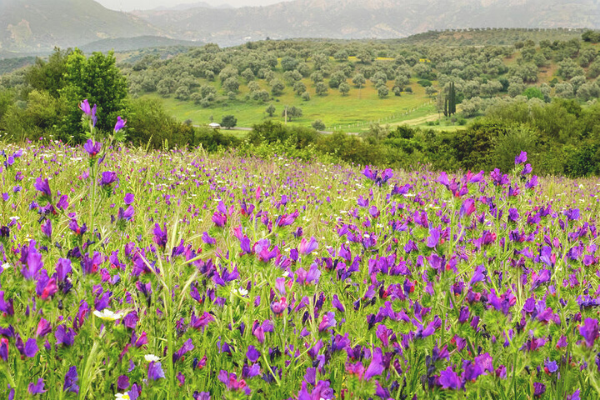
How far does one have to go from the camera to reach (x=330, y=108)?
135 meters

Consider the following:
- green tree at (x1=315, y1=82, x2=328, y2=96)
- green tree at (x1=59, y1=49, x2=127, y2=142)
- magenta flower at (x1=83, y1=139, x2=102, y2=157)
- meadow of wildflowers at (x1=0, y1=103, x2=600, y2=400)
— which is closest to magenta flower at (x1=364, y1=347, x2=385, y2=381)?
meadow of wildflowers at (x1=0, y1=103, x2=600, y2=400)

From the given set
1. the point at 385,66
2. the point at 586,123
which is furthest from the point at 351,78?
the point at 586,123

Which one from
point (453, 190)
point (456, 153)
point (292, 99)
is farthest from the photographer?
point (292, 99)

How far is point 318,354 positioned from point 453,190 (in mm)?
1204

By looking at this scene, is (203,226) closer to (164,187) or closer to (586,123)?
(164,187)

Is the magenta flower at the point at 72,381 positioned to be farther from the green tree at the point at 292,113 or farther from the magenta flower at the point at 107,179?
the green tree at the point at 292,113

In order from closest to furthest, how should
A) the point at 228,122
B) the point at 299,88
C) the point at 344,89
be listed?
the point at 228,122 < the point at 344,89 < the point at 299,88

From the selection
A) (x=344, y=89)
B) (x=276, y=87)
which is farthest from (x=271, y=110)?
(x=344, y=89)

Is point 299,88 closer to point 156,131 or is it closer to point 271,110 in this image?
point 271,110

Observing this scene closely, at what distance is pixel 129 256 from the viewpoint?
2193 millimetres

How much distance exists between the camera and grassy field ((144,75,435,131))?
120688 millimetres

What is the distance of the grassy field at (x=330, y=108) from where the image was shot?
396 feet

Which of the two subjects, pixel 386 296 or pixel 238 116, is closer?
pixel 386 296

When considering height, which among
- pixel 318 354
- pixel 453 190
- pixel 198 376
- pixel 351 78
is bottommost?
pixel 198 376
